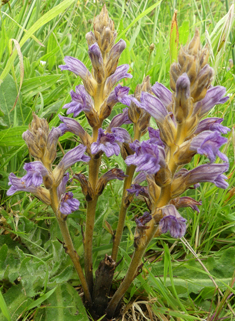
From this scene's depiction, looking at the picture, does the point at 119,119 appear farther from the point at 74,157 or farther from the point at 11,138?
the point at 11,138

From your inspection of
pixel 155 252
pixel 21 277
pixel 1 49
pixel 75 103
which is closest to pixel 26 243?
pixel 21 277

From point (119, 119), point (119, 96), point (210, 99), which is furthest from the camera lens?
point (119, 119)

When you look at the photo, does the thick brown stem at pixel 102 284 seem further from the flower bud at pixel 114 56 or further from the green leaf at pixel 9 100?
the green leaf at pixel 9 100

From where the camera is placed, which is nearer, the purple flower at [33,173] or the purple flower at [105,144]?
the purple flower at [33,173]

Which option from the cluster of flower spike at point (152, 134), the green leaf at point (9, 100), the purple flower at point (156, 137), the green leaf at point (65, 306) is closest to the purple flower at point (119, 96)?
the cluster of flower spike at point (152, 134)

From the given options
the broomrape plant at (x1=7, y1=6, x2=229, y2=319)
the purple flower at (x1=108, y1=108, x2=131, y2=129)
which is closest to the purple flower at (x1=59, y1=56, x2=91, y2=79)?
the broomrape plant at (x1=7, y1=6, x2=229, y2=319)

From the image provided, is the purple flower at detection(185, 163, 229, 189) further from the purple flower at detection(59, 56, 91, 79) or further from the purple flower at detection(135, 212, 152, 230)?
the purple flower at detection(59, 56, 91, 79)

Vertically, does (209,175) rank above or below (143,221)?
above

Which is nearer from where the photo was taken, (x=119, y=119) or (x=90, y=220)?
(x=119, y=119)

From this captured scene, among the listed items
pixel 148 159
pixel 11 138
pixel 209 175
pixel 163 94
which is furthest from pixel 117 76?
pixel 11 138
